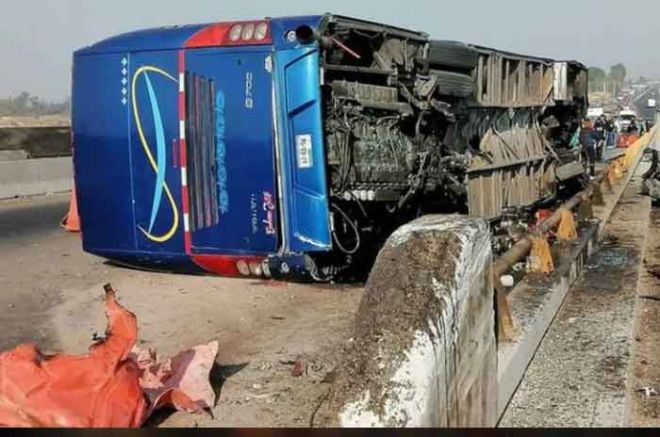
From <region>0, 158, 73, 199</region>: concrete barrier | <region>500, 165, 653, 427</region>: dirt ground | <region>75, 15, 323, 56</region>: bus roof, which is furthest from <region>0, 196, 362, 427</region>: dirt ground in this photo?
<region>0, 158, 73, 199</region>: concrete barrier

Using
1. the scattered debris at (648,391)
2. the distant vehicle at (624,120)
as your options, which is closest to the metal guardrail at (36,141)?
the scattered debris at (648,391)

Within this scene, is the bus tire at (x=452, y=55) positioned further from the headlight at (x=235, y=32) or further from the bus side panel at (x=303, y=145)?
the headlight at (x=235, y=32)

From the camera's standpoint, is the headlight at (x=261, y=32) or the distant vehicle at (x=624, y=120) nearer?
the headlight at (x=261, y=32)

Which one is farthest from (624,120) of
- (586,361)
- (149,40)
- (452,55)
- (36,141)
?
(586,361)

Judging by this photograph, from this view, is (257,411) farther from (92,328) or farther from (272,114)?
(272,114)

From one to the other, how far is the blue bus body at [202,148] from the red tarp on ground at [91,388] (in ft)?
9.05

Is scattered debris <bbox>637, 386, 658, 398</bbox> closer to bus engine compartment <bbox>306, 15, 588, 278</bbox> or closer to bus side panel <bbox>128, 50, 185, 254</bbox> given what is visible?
bus engine compartment <bbox>306, 15, 588, 278</bbox>

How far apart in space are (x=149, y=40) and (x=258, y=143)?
4.72ft

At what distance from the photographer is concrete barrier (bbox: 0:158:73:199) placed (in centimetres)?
1653

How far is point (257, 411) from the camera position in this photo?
452cm

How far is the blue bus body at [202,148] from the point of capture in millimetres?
6902

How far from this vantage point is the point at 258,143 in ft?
23.0

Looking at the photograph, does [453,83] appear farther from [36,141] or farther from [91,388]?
[36,141]

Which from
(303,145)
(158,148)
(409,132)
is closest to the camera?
(303,145)
